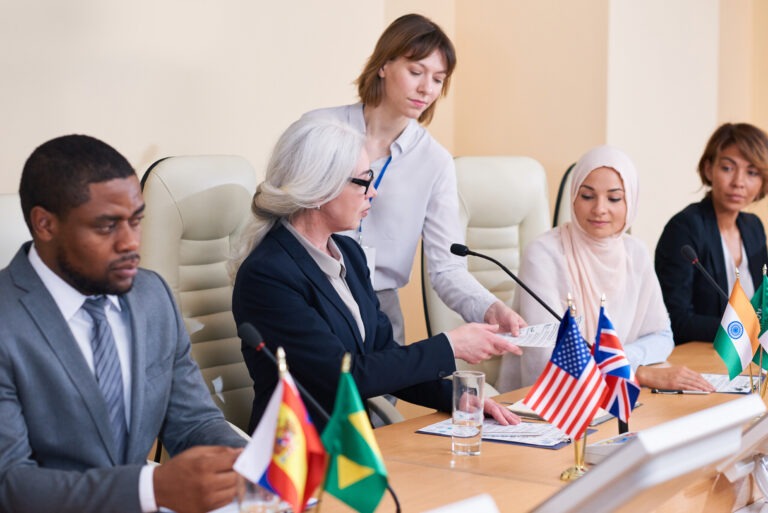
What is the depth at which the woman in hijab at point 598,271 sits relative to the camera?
317 centimetres

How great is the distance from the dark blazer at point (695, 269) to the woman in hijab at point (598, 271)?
1.48 ft

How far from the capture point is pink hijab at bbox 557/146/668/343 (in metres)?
3.22

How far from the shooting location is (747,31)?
6492 mm

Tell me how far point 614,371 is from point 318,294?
71 centimetres

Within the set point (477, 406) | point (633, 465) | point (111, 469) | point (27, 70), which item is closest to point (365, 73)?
point (27, 70)

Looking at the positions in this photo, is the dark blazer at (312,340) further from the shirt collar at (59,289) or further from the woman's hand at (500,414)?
the shirt collar at (59,289)

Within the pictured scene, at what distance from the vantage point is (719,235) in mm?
3930

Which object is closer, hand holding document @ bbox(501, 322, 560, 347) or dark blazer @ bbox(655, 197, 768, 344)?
hand holding document @ bbox(501, 322, 560, 347)

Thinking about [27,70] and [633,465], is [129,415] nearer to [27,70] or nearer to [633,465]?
[633,465]

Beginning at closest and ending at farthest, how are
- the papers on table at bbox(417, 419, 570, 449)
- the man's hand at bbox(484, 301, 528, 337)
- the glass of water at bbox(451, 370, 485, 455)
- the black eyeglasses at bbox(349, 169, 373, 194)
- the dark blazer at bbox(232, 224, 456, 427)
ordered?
the glass of water at bbox(451, 370, 485, 455) < the papers on table at bbox(417, 419, 570, 449) < the dark blazer at bbox(232, 224, 456, 427) < the black eyeglasses at bbox(349, 169, 373, 194) < the man's hand at bbox(484, 301, 528, 337)

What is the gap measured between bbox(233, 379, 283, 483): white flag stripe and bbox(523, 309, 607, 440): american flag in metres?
0.80

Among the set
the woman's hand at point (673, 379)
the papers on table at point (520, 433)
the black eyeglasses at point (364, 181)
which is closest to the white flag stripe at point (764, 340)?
the woman's hand at point (673, 379)

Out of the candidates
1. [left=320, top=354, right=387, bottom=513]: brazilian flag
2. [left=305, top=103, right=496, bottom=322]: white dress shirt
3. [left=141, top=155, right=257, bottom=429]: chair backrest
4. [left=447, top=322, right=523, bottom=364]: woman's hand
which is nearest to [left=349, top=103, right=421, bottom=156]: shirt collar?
[left=305, top=103, right=496, bottom=322]: white dress shirt

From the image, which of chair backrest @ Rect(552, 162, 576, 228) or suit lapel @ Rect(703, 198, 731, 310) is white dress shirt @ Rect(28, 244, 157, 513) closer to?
suit lapel @ Rect(703, 198, 731, 310)
